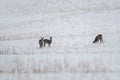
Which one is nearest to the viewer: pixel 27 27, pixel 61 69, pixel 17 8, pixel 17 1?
pixel 61 69

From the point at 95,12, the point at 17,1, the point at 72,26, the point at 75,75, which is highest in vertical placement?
the point at 17,1

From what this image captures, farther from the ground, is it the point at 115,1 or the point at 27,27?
the point at 115,1

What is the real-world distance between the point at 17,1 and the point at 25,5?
3293mm

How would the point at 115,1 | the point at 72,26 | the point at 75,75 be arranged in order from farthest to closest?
the point at 115,1 < the point at 72,26 < the point at 75,75

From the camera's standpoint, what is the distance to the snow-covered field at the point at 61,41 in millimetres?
6990

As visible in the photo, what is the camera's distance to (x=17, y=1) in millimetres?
44375

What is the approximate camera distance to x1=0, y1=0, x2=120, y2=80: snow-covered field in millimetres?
6990

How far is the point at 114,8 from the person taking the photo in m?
33.2

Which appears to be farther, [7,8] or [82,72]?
[7,8]

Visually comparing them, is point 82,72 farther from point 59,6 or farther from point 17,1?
point 17,1

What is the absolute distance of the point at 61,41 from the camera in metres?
17.7

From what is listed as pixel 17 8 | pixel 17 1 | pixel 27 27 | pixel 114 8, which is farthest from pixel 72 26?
pixel 17 1

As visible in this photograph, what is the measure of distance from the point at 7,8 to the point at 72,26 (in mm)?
17859

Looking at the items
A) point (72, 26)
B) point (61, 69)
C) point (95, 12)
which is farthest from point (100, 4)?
point (61, 69)
